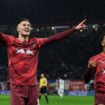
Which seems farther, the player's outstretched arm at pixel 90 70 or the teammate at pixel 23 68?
the player's outstretched arm at pixel 90 70

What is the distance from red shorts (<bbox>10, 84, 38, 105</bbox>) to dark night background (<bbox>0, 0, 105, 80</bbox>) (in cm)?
4216

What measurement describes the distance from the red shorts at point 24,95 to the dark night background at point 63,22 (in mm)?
42158

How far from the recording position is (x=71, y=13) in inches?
2016

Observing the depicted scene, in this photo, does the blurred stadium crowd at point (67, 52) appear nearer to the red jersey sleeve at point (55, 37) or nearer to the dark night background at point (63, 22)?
the dark night background at point (63, 22)

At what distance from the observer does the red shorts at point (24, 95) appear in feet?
24.6

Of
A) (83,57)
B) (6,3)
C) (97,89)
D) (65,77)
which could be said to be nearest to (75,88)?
(65,77)

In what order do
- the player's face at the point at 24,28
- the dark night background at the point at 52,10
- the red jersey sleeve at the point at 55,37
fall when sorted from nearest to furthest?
the player's face at the point at 24,28
the red jersey sleeve at the point at 55,37
the dark night background at the point at 52,10

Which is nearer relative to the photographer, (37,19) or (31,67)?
(31,67)

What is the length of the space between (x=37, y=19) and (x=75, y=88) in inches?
377

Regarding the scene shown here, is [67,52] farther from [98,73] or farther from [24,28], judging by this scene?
[24,28]

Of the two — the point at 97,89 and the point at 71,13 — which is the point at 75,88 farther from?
the point at 97,89

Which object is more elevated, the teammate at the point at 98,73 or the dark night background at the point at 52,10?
the dark night background at the point at 52,10

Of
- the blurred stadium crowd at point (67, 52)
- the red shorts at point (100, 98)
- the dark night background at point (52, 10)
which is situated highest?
the dark night background at point (52, 10)

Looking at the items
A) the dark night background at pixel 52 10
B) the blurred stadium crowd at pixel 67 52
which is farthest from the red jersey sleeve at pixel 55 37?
the blurred stadium crowd at pixel 67 52
